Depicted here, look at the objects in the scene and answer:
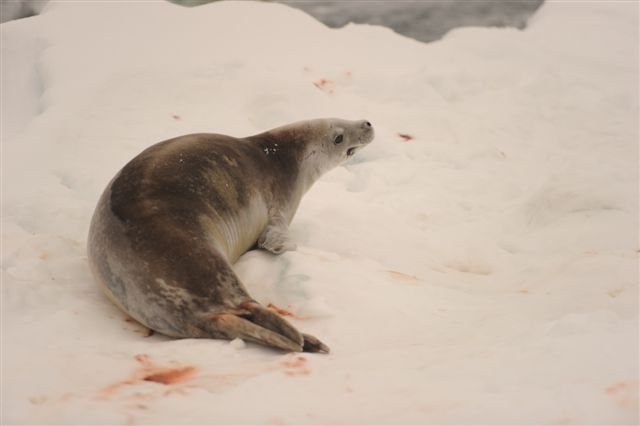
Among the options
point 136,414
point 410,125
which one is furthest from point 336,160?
point 136,414

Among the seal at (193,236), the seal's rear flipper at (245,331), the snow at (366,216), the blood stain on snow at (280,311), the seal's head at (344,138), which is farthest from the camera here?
the seal's head at (344,138)

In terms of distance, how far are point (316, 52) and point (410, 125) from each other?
3.93 feet

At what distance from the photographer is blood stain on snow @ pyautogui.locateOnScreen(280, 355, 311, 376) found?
1.85 metres

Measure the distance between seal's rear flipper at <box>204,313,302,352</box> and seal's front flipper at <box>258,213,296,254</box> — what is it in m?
0.77

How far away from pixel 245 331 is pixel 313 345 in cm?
22

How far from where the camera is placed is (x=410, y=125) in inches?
199

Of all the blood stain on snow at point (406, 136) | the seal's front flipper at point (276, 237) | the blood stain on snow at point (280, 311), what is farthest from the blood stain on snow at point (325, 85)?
the blood stain on snow at point (280, 311)

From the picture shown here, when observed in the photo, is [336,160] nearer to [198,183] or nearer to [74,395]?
[198,183]

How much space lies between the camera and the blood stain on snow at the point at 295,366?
1849 millimetres

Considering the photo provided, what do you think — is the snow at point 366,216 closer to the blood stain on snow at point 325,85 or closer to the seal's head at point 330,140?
the blood stain on snow at point 325,85

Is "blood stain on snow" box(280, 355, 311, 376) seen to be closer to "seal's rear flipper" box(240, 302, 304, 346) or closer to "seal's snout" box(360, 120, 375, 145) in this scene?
"seal's rear flipper" box(240, 302, 304, 346)

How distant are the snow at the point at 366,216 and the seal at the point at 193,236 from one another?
0.08m

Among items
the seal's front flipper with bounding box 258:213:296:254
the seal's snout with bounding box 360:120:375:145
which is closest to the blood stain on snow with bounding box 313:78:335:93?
the seal's snout with bounding box 360:120:375:145

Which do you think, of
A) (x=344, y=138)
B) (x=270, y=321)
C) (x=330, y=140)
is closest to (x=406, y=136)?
(x=344, y=138)
